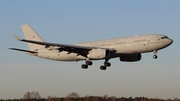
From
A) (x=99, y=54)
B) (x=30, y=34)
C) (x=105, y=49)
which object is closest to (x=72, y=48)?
(x=99, y=54)

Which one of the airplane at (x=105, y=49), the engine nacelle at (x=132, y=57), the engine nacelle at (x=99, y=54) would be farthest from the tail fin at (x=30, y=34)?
the engine nacelle at (x=132, y=57)

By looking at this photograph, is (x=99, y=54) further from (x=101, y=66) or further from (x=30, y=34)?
(x=30, y=34)

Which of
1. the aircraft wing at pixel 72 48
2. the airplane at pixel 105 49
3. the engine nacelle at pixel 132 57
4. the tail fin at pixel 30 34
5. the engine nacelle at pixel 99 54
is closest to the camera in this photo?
the airplane at pixel 105 49

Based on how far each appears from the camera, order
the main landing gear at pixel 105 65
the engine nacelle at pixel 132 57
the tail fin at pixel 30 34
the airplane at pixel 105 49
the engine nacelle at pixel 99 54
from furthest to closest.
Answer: the tail fin at pixel 30 34, the main landing gear at pixel 105 65, the engine nacelle at pixel 132 57, the engine nacelle at pixel 99 54, the airplane at pixel 105 49

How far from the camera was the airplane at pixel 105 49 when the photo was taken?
84812 millimetres

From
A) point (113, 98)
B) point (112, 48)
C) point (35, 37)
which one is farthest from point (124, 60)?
point (113, 98)

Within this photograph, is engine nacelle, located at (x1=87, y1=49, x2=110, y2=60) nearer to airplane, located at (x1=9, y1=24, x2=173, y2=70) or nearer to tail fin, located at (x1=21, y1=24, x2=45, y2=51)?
airplane, located at (x1=9, y1=24, x2=173, y2=70)

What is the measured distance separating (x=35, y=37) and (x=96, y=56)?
20.6 metres

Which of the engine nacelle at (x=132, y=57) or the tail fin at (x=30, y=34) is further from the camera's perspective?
the tail fin at (x=30, y=34)

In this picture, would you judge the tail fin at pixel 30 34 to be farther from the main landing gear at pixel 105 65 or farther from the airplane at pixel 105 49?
the main landing gear at pixel 105 65

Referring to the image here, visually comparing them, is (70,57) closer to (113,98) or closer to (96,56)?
(96,56)

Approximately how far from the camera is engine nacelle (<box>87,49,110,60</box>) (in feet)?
286

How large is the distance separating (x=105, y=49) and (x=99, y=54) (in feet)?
3.99

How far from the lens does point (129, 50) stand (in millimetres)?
85812
